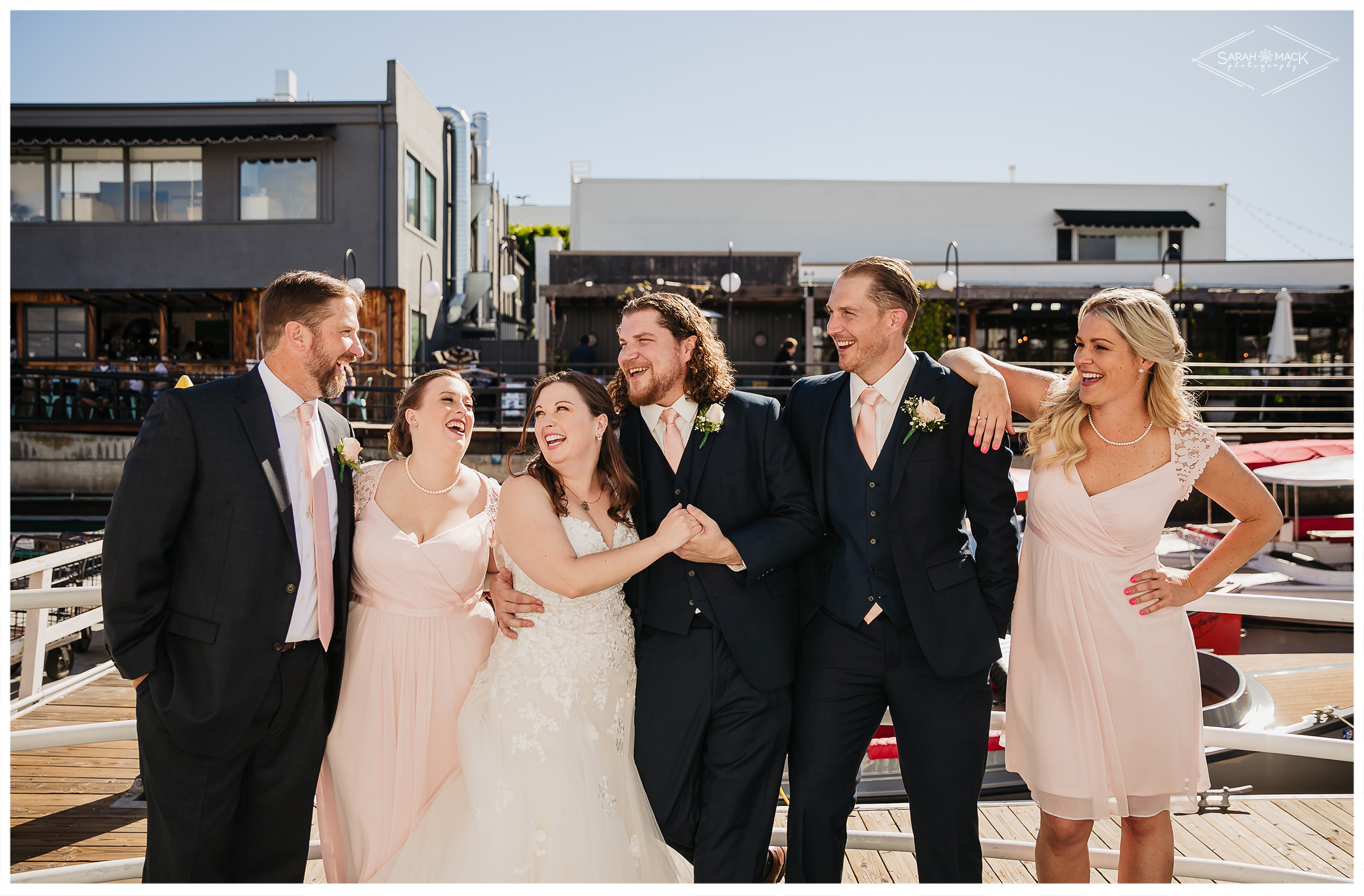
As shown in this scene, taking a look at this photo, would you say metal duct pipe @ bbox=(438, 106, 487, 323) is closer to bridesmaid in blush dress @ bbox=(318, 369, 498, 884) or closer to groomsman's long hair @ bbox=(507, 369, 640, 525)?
bridesmaid in blush dress @ bbox=(318, 369, 498, 884)

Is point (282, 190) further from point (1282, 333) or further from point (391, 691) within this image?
point (1282, 333)

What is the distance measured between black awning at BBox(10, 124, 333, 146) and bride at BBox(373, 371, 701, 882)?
64.7 ft

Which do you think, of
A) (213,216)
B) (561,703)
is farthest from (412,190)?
(561,703)

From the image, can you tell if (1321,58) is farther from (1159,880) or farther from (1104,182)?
(1104,182)

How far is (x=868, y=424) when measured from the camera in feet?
10.3

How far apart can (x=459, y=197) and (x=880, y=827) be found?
23.9 meters

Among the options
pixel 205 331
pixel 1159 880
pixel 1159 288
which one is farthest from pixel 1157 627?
pixel 205 331

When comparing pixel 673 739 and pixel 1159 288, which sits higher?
pixel 1159 288

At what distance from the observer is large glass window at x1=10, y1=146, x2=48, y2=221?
1994 cm

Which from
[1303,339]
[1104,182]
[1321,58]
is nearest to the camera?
[1321,58]

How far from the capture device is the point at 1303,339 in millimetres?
24359

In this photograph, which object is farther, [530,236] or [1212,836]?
[530,236]

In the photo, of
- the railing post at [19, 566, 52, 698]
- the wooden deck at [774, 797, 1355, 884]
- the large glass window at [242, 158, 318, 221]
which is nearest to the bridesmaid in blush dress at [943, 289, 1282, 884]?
the wooden deck at [774, 797, 1355, 884]

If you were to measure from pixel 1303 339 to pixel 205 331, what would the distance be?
98.1 ft
